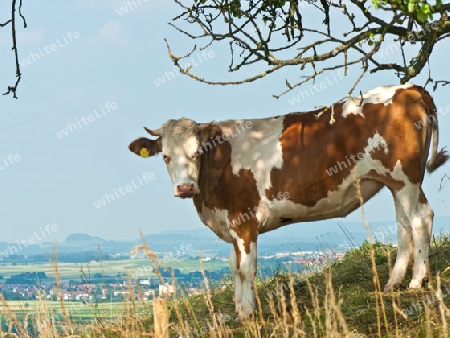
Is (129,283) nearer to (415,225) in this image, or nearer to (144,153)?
(144,153)

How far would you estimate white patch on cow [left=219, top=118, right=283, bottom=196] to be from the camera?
9.38 m

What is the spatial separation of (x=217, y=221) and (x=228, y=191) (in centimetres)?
44

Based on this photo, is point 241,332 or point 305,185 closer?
point 241,332

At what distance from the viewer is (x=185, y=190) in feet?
29.5

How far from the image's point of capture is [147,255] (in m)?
5.31

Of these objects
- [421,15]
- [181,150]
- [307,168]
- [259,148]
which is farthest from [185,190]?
[421,15]

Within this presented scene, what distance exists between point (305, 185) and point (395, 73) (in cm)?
177

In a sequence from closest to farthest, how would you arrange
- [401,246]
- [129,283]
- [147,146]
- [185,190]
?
[129,283] → [185,190] → [401,246] → [147,146]

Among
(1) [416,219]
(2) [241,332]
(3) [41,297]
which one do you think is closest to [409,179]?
(1) [416,219]

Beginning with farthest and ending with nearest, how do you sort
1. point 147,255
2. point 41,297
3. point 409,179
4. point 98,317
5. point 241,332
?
point 98,317, point 409,179, point 241,332, point 41,297, point 147,255

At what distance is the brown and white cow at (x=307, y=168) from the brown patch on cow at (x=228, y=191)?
0.01 m

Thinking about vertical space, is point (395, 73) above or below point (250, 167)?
above

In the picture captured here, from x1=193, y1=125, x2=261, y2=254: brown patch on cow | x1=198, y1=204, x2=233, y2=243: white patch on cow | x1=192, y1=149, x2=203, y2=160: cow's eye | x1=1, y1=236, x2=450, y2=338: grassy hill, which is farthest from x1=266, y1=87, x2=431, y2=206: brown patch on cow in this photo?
x1=1, y1=236, x2=450, y2=338: grassy hill

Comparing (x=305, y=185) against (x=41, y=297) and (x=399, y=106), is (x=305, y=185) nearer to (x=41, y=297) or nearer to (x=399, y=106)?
(x=399, y=106)
